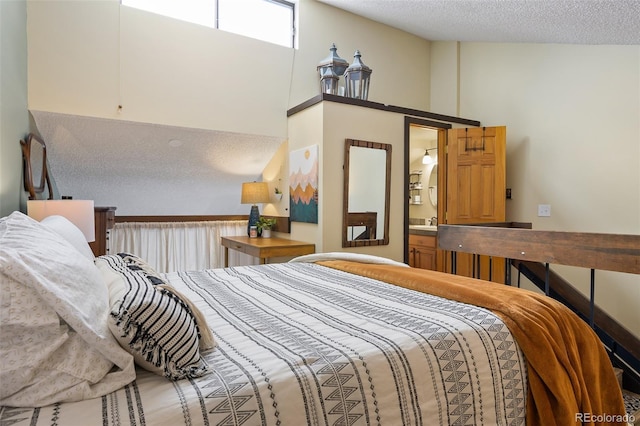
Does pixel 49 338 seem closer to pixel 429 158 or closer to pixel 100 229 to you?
pixel 100 229

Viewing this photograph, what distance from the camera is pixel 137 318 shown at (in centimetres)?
80

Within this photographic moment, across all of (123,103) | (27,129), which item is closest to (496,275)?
(123,103)

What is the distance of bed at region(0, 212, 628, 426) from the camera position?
2.28 ft

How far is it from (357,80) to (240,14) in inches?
53.3

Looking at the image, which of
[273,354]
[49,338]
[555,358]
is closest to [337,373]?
[273,354]

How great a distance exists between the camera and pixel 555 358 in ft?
3.67

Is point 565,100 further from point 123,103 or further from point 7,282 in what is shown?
point 7,282

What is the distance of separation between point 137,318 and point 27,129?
2720mm

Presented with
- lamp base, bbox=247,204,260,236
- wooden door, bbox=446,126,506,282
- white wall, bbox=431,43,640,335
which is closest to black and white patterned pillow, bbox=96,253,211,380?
lamp base, bbox=247,204,260,236

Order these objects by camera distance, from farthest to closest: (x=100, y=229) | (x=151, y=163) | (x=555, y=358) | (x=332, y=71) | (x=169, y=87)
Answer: (x=332, y=71)
(x=151, y=163)
(x=169, y=87)
(x=100, y=229)
(x=555, y=358)

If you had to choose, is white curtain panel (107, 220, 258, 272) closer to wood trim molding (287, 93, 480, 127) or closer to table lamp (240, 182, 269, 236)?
table lamp (240, 182, 269, 236)

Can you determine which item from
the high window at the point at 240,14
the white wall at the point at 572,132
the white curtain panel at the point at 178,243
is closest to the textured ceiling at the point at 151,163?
the white curtain panel at the point at 178,243

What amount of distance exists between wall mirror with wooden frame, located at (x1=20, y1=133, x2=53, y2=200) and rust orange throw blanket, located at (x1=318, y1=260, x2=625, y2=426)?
2.66 m

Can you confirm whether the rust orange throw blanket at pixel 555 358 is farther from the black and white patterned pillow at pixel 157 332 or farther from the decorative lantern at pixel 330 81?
the decorative lantern at pixel 330 81
